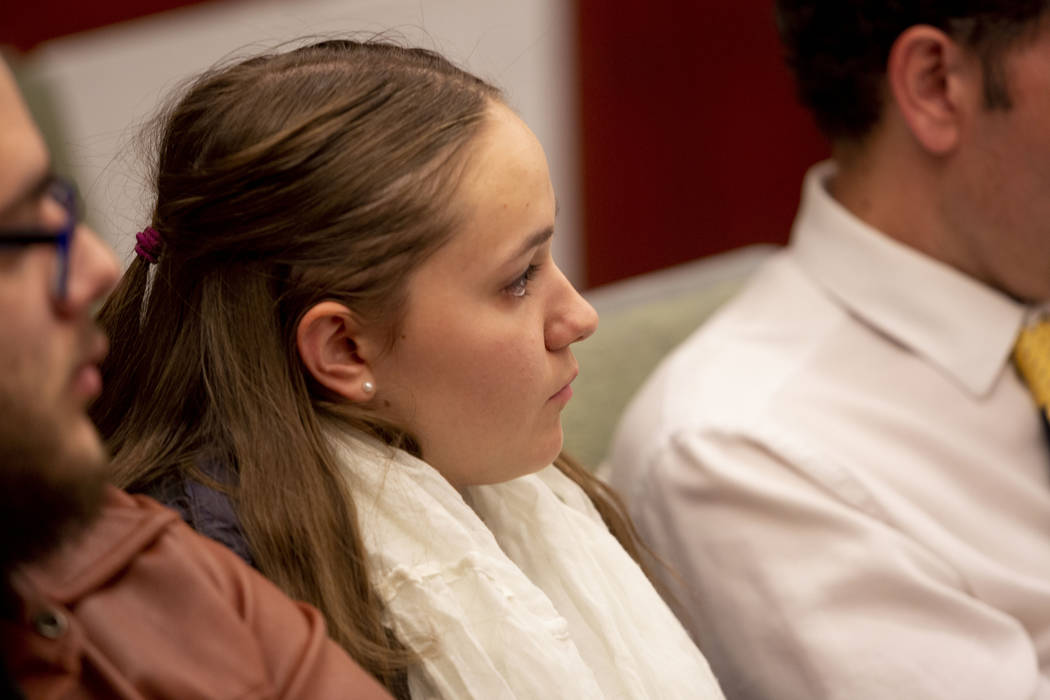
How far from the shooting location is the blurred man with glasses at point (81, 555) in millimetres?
604

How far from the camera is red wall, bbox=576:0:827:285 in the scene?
110 inches

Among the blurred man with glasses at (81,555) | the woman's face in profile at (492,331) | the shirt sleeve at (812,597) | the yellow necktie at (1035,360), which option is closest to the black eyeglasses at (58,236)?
the blurred man with glasses at (81,555)

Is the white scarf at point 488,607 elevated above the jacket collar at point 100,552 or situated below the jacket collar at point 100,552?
below

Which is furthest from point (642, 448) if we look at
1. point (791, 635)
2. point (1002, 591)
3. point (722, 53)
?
point (722, 53)

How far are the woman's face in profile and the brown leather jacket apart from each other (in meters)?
0.18

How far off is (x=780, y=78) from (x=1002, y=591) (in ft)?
6.63

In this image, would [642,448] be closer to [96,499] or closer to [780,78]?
[96,499]

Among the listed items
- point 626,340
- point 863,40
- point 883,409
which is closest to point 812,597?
point 883,409

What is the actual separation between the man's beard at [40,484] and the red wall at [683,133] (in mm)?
2261

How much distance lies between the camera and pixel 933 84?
123cm

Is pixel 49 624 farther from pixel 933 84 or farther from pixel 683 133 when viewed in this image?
pixel 683 133

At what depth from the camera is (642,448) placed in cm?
124

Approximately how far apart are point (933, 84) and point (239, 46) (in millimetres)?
871

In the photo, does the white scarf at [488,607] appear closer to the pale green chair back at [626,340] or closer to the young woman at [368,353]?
the young woman at [368,353]
